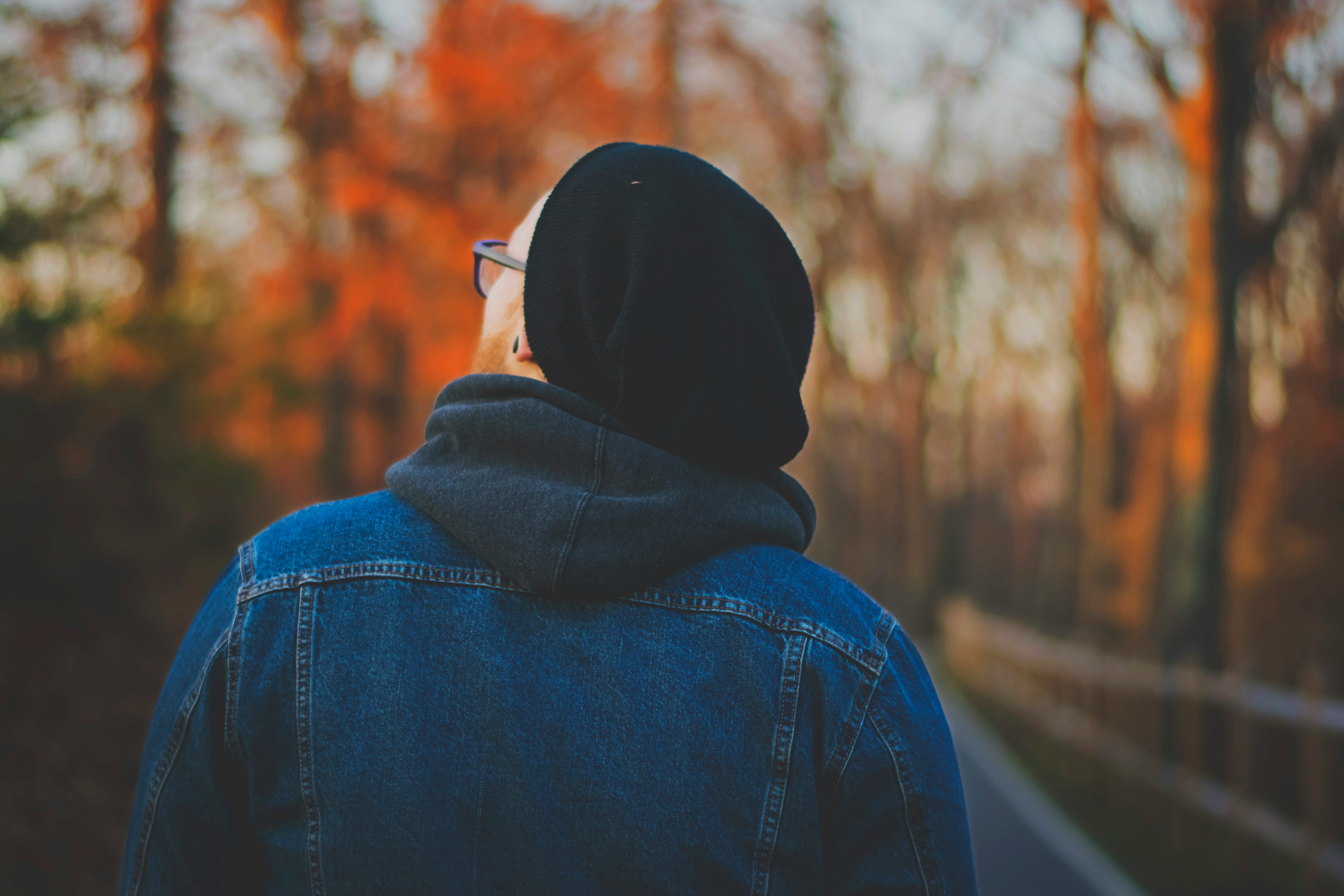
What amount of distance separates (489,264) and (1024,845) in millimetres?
6767

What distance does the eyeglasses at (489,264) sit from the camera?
4.97 feet

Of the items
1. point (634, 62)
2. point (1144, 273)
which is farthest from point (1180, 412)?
point (1144, 273)

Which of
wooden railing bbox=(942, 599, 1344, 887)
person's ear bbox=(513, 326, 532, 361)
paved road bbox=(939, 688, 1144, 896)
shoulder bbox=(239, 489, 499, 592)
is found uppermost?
person's ear bbox=(513, 326, 532, 361)

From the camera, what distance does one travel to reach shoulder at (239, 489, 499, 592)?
1.39 m

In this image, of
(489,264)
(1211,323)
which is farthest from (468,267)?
(489,264)

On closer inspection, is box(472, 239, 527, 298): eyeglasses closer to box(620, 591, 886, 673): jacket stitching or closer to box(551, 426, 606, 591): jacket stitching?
box(551, 426, 606, 591): jacket stitching

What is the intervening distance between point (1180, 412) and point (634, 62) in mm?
8072

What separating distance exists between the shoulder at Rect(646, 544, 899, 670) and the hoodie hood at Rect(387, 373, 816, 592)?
25 millimetres

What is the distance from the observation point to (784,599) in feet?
4.65

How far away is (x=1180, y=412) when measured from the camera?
952 cm

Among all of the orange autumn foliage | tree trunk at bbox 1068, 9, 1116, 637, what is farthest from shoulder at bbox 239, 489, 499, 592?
tree trunk at bbox 1068, 9, 1116, 637

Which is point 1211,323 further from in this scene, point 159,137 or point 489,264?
point 159,137

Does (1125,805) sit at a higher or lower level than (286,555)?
lower

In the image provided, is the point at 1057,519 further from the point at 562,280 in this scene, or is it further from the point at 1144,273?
the point at 562,280
